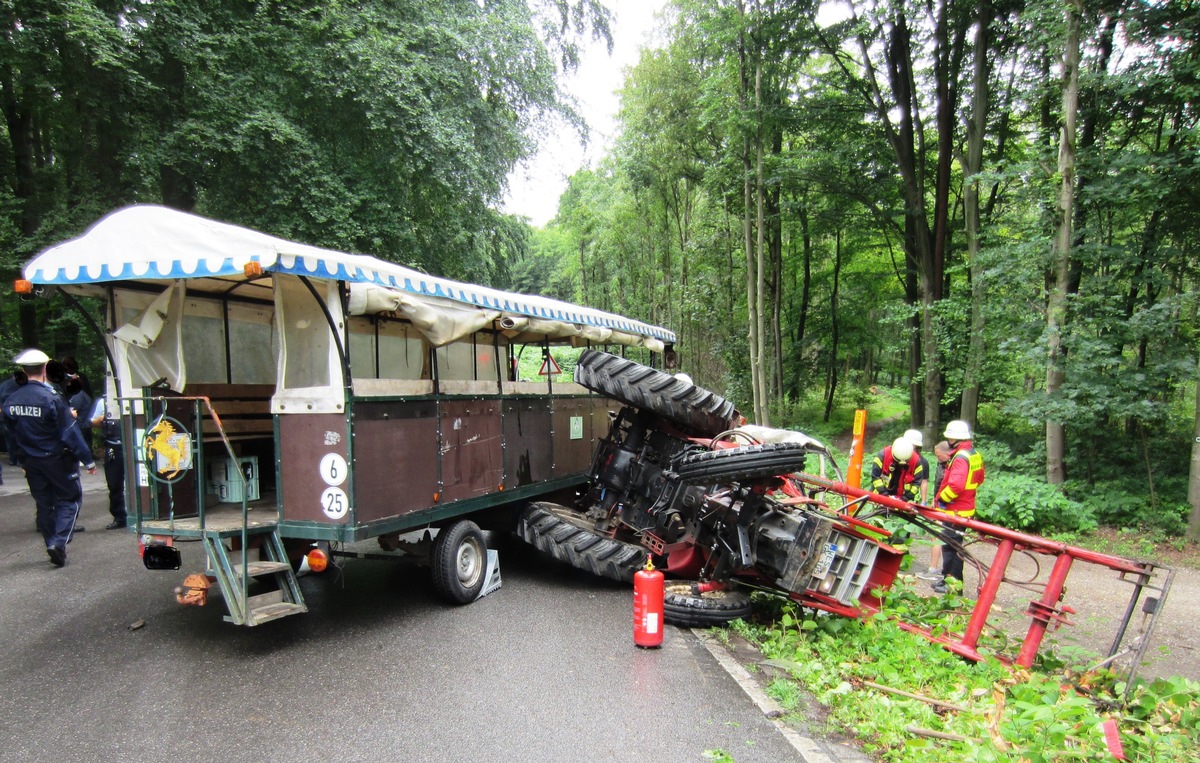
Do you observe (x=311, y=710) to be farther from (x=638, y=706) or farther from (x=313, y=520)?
(x=638, y=706)

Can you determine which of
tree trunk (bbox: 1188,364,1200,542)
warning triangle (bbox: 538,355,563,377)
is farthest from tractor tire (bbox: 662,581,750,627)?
tree trunk (bbox: 1188,364,1200,542)

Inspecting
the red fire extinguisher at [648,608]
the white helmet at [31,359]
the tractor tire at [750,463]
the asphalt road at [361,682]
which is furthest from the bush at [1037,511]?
the white helmet at [31,359]

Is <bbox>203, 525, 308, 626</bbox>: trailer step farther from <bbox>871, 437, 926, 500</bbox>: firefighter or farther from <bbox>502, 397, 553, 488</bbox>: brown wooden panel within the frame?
<bbox>871, 437, 926, 500</bbox>: firefighter

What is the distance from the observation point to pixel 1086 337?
9.80 m

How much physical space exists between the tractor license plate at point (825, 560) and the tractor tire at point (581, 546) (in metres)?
1.93

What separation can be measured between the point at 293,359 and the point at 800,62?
586 inches

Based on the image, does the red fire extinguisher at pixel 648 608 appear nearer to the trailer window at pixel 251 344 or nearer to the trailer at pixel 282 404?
the trailer at pixel 282 404

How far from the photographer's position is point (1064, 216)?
1001cm

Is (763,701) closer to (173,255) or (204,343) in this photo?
(173,255)

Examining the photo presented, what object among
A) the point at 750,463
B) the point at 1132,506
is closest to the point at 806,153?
the point at 1132,506

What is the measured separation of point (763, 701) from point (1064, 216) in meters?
9.67

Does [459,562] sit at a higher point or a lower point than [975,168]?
lower

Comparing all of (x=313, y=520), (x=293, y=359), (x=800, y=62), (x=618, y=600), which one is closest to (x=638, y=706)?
(x=618, y=600)

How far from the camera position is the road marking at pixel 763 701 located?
342cm
